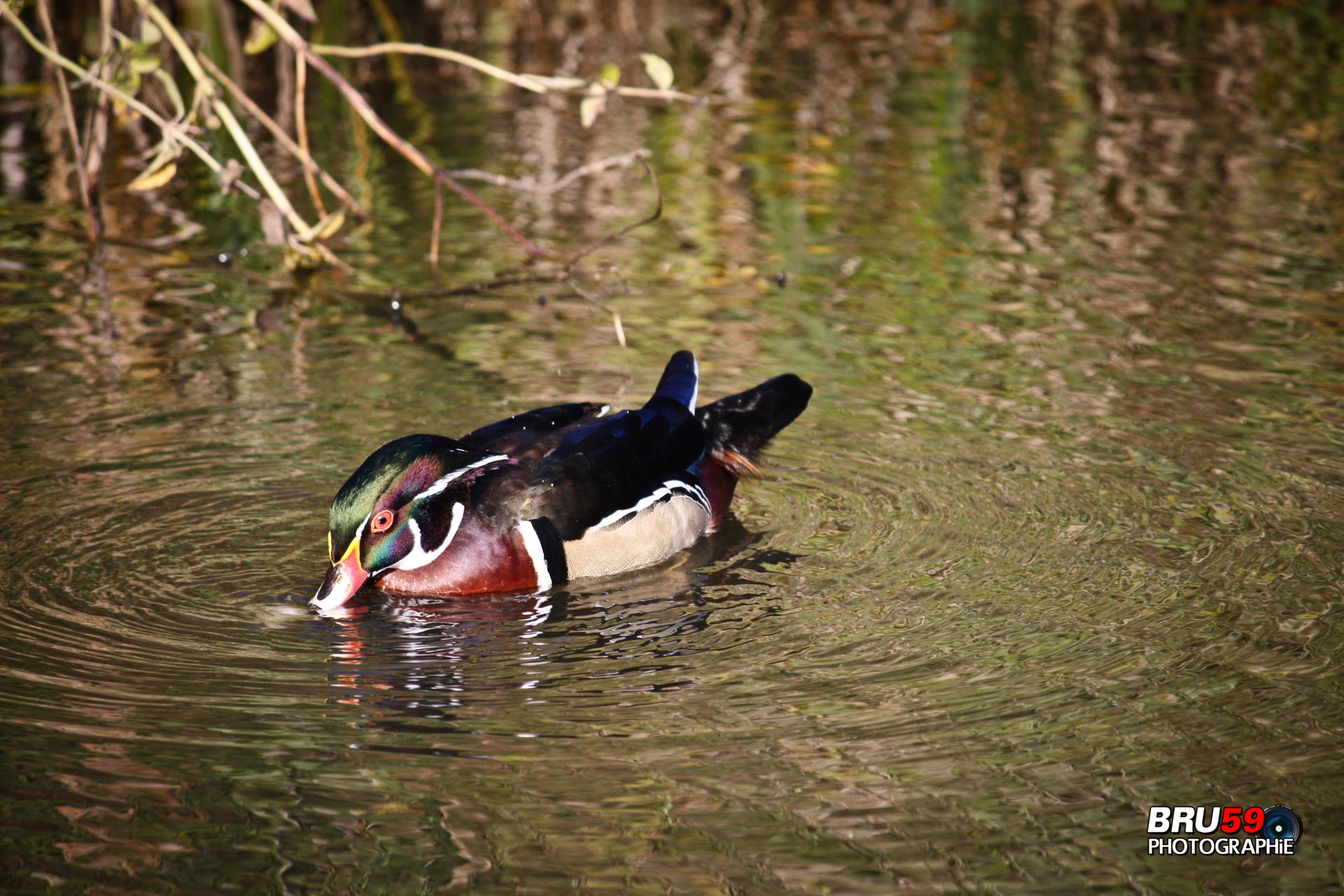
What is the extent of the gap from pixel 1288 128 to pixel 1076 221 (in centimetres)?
309

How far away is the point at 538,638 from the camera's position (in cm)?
589

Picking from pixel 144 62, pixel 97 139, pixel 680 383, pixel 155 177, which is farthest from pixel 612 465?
pixel 97 139

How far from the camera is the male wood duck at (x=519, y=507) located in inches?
243

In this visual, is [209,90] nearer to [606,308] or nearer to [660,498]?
[606,308]

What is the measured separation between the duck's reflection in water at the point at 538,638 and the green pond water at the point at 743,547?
0.07 ft

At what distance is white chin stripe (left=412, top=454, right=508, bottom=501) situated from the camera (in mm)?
6270

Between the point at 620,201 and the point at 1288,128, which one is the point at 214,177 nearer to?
the point at 620,201

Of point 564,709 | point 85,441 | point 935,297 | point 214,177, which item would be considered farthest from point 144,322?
point 564,709

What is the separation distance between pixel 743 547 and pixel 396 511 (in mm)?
1390

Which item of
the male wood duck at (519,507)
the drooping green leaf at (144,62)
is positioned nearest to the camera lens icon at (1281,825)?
the male wood duck at (519,507)

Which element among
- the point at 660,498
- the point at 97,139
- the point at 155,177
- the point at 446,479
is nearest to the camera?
the point at 446,479

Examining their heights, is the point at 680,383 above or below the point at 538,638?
above

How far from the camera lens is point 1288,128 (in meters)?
12.9

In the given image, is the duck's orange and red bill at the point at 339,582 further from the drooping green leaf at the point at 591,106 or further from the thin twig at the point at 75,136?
the thin twig at the point at 75,136
